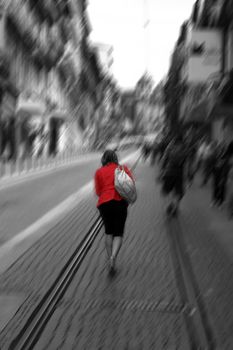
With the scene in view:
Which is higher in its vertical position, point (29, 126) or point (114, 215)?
point (114, 215)

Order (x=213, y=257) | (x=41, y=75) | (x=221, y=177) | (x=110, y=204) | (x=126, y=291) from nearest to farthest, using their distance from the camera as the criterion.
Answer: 1. (x=126, y=291)
2. (x=110, y=204)
3. (x=213, y=257)
4. (x=221, y=177)
5. (x=41, y=75)

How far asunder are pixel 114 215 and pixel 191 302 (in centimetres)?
181

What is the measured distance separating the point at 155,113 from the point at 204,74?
6009 inches

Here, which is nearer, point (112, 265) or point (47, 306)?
point (47, 306)

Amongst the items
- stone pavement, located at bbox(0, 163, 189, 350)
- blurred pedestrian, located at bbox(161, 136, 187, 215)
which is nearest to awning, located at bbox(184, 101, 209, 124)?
blurred pedestrian, located at bbox(161, 136, 187, 215)

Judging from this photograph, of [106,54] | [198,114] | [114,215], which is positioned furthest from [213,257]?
[106,54]

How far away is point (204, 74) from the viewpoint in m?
21.4

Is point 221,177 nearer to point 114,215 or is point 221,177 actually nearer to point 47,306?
point 114,215

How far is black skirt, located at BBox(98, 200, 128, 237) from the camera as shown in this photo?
24.3 ft

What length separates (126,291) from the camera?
248 inches

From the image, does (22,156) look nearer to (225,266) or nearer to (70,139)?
(70,139)

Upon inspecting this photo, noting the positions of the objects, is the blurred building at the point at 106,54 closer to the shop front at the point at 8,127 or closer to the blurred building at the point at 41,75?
the blurred building at the point at 41,75

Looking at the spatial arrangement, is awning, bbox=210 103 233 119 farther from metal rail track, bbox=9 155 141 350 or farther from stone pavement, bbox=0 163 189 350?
metal rail track, bbox=9 155 141 350

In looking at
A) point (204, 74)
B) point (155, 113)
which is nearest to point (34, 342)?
point (204, 74)
